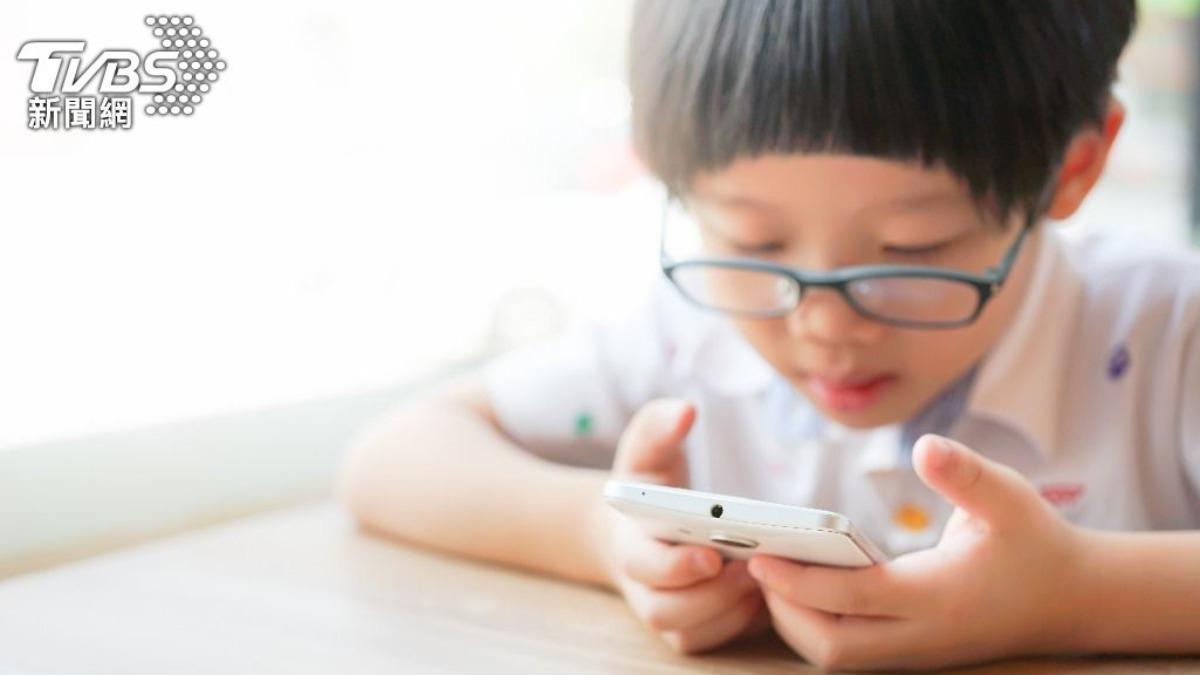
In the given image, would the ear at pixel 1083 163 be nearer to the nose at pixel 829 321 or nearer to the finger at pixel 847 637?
the nose at pixel 829 321

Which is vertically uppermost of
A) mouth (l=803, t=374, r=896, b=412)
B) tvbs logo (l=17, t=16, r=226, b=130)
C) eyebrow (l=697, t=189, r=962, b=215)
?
tvbs logo (l=17, t=16, r=226, b=130)

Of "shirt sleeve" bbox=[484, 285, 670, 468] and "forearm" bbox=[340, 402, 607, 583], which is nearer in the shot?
"forearm" bbox=[340, 402, 607, 583]

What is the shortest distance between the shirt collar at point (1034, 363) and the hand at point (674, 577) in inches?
8.9

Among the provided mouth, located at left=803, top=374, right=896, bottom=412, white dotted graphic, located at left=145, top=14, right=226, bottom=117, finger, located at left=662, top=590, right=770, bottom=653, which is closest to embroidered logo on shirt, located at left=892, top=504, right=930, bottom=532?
mouth, located at left=803, top=374, right=896, bottom=412

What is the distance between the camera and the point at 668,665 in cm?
65

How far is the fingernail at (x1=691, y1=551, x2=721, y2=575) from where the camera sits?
2.13 feet

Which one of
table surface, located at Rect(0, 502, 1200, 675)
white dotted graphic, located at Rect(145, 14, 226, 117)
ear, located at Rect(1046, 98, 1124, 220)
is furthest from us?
white dotted graphic, located at Rect(145, 14, 226, 117)

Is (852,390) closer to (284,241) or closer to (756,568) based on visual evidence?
(756,568)

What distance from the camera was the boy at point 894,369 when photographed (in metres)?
0.62

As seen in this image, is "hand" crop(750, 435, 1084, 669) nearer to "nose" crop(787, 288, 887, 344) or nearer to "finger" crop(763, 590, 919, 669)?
"finger" crop(763, 590, 919, 669)

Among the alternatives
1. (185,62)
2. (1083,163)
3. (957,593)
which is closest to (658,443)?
(957,593)

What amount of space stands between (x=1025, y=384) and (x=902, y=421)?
0.08 meters

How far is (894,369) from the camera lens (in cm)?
77

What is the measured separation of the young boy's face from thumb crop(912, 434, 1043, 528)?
149 mm
